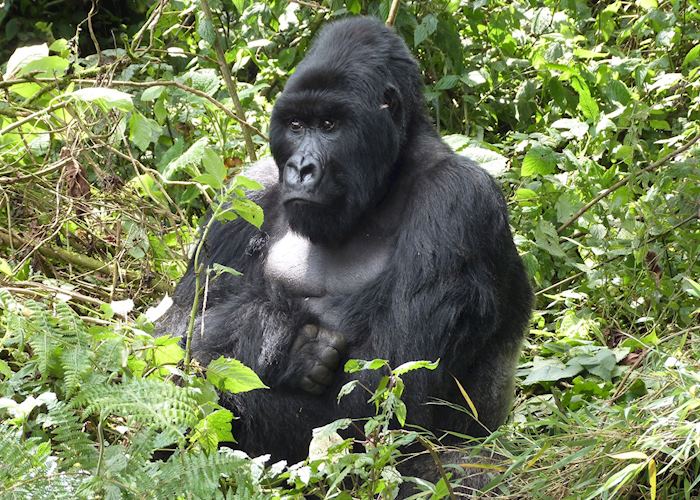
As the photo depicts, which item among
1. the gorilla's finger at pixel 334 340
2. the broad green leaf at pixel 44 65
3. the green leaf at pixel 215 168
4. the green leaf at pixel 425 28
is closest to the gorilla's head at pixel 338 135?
the gorilla's finger at pixel 334 340

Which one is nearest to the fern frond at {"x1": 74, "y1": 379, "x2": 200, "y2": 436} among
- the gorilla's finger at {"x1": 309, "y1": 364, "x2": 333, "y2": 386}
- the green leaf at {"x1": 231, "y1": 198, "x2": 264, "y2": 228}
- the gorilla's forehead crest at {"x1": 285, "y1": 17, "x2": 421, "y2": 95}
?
the green leaf at {"x1": 231, "y1": 198, "x2": 264, "y2": 228}

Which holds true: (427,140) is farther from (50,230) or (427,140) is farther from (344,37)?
(50,230)

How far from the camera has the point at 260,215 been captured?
9.08 feet

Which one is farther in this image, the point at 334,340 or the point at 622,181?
the point at 622,181

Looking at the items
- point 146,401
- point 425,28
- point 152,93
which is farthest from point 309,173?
point 425,28

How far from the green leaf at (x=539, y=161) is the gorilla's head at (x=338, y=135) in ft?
3.38

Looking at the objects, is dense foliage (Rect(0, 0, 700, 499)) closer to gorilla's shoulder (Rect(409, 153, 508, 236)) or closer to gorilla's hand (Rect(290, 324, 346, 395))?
gorilla's hand (Rect(290, 324, 346, 395))

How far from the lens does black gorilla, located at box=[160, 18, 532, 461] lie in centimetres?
362

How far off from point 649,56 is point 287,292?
314cm

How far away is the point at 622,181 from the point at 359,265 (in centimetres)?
151

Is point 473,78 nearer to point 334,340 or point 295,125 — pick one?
point 295,125

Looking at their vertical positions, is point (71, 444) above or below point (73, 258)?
above

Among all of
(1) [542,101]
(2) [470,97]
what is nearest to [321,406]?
(2) [470,97]

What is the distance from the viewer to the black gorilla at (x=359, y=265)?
11.9 ft
